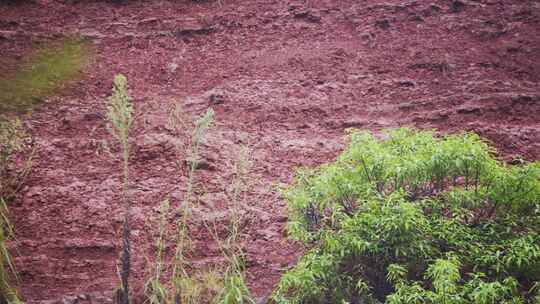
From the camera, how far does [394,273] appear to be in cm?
389

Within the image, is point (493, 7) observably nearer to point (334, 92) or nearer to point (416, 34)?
point (416, 34)

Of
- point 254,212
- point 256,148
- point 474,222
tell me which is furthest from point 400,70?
point 474,222

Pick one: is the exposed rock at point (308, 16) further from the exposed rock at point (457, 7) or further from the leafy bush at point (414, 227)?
→ the leafy bush at point (414, 227)

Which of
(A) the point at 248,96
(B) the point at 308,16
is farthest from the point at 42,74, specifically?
(B) the point at 308,16

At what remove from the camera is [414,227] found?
13.0 ft

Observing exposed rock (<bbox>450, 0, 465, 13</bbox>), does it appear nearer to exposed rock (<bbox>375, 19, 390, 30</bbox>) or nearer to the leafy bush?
exposed rock (<bbox>375, 19, 390, 30</bbox>)

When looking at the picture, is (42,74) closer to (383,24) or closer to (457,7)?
(383,24)

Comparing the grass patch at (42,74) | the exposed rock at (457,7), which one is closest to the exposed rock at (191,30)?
the grass patch at (42,74)

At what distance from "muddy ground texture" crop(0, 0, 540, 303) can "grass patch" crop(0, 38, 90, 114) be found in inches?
10.4

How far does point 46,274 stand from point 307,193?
330cm

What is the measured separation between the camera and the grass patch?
8242mm

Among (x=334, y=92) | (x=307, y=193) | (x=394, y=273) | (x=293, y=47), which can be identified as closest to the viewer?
(x=394, y=273)

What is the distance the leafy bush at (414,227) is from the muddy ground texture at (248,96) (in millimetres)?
1384

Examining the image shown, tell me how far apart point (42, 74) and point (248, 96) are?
142 inches
